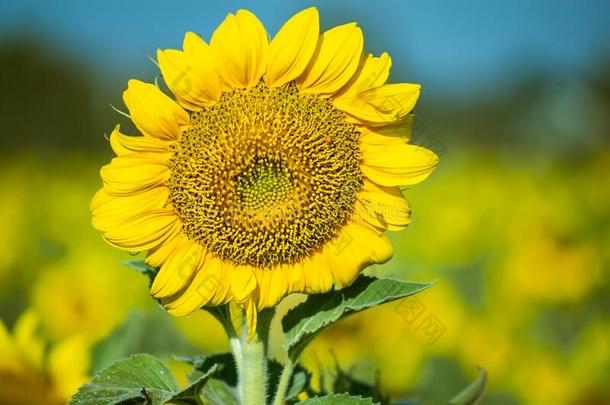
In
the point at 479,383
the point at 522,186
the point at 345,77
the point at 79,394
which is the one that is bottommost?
the point at 522,186

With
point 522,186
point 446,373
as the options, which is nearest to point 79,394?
point 446,373

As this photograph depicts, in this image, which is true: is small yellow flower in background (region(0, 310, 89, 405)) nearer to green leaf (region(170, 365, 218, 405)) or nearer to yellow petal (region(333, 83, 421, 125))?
green leaf (region(170, 365, 218, 405))

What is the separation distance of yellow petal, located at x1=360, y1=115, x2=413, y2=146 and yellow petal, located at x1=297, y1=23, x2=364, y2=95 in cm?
11

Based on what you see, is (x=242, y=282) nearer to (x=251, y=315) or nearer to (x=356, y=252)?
(x=251, y=315)

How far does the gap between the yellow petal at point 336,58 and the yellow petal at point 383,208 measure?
0.21 meters

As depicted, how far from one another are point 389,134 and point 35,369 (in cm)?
118

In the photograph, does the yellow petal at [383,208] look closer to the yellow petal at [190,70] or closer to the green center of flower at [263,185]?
the green center of flower at [263,185]

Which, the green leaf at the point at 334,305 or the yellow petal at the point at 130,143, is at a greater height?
the yellow petal at the point at 130,143

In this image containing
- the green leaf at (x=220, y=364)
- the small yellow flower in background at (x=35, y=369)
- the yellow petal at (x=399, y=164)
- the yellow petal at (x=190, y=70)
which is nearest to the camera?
the yellow petal at (x=190, y=70)

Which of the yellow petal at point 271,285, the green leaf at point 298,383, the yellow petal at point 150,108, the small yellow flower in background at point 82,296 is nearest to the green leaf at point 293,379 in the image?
the green leaf at point 298,383

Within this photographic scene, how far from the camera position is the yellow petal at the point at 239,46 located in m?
1.59

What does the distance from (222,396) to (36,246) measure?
3562 mm

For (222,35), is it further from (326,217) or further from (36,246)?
(36,246)

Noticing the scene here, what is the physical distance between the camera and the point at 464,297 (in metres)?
5.35
